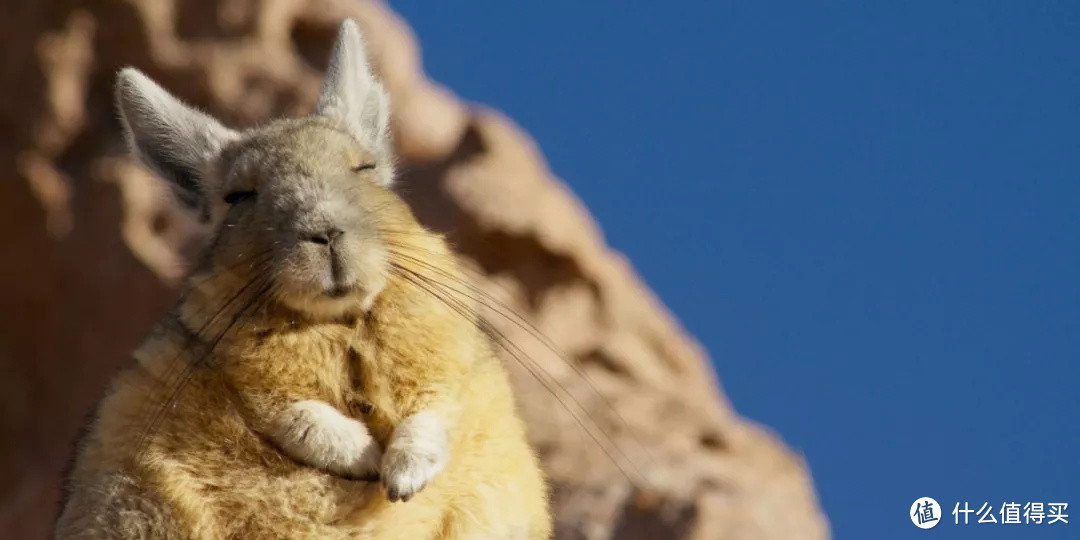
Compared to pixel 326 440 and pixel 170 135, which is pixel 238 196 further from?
pixel 326 440

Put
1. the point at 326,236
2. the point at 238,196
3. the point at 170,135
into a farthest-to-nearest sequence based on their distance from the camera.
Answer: the point at 170,135 → the point at 238,196 → the point at 326,236

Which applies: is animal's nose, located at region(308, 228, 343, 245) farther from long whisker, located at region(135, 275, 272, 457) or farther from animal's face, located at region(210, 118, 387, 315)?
long whisker, located at region(135, 275, 272, 457)

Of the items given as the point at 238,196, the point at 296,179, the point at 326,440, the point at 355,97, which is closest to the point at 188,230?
the point at 355,97

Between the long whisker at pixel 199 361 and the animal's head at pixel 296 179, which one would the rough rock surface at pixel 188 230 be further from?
the long whisker at pixel 199 361

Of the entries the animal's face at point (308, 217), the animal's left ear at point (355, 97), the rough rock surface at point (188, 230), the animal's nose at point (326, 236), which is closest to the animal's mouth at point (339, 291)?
the animal's face at point (308, 217)

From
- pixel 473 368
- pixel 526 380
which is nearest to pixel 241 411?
pixel 473 368

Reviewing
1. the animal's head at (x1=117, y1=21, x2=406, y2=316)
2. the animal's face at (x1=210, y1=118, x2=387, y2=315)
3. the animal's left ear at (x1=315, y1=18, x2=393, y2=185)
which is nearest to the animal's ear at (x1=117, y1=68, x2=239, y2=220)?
the animal's head at (x1=117, y1=21, x2=406, y2=316)

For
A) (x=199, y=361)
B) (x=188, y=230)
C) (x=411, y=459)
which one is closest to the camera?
(x=411, y=459)
